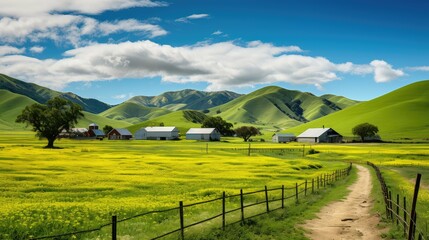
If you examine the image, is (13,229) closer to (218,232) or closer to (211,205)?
(218,232)

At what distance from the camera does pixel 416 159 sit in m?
101

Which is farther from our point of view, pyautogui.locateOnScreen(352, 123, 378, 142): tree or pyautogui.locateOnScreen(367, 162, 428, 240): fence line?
pyautogui.locateOnScreen(352, 123, 378, 142): tree

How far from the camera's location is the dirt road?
77.3 feet

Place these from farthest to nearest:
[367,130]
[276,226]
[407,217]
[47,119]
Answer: [367,130] < [47,119] < [407,217] < [276,226]

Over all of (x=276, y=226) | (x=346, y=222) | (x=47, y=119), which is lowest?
(x=346, y=222)

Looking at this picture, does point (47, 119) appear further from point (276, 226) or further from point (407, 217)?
point (407, 217)

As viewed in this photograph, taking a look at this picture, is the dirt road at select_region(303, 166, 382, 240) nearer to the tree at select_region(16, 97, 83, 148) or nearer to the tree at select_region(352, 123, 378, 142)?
the tree at select_region(16, 97, 83, 148)

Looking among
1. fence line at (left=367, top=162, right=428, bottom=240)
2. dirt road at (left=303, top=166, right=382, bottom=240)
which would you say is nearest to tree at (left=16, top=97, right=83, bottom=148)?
dirt road at (left=303, top=166, right=382, bottom=240)

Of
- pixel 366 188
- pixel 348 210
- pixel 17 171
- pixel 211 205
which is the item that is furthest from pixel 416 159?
pixel 17 171

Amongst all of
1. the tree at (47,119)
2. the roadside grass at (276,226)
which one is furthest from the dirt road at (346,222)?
the tree at (47,119)

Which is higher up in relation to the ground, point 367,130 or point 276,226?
point 367,130

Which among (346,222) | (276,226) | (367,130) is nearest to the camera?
(276,226)

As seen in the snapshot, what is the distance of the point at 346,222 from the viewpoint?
27125 millimetres

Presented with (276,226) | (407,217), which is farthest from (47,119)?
(407,217)
